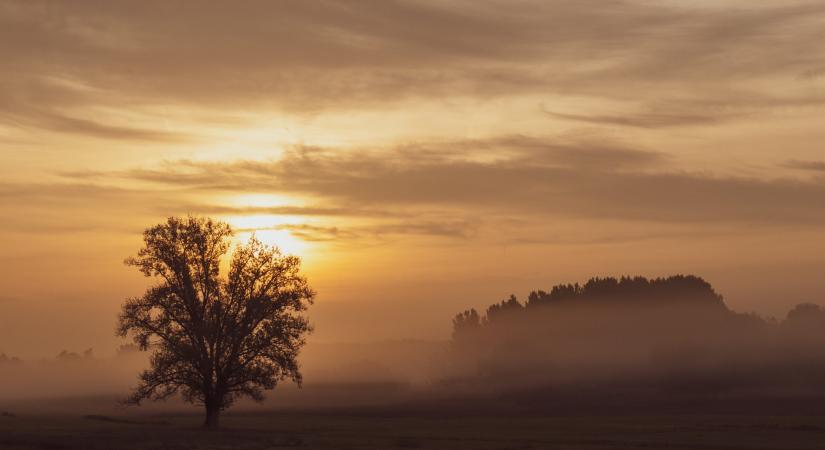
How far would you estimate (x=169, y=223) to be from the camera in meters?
84.9

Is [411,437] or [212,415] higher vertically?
[212,415]

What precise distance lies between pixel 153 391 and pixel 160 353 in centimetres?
318

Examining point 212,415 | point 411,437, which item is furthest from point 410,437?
point 212,415

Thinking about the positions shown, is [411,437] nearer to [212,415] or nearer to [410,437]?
[410,437]

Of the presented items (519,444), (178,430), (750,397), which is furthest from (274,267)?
(750,397)

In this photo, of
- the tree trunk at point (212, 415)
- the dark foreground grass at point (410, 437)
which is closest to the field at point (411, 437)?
the dark foreground grass at point (410, 437)

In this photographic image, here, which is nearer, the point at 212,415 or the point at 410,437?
the point at 410,437

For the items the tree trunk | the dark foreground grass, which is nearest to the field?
the dark foreground grass

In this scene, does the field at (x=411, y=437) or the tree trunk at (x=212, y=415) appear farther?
the tree trunk at (x=212, y=415)

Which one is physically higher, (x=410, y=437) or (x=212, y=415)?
(x=212, y=415)

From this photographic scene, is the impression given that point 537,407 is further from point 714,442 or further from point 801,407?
point 714,442

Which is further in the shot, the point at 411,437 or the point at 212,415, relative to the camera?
the point at 212,415

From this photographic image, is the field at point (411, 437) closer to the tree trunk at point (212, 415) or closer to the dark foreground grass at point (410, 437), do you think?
the dark foreground grass at point (410, 437)

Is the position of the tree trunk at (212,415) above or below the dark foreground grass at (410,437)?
above
